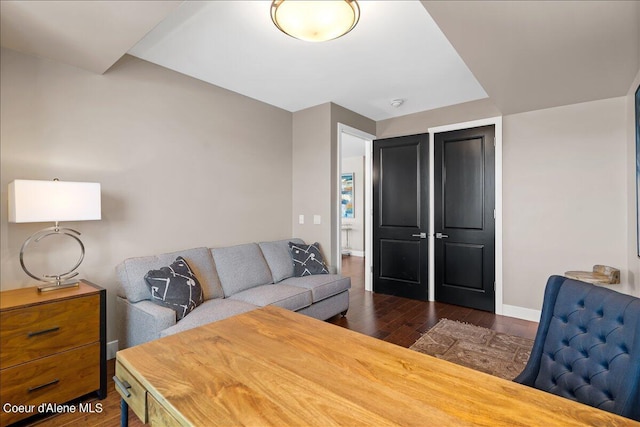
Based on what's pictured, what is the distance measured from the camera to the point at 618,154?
10.0 feet

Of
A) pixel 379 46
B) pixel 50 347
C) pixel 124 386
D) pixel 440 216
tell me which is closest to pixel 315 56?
pixel 379 46

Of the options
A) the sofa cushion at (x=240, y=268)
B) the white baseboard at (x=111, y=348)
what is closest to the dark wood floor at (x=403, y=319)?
the white baseboard at (x=111, y=348)

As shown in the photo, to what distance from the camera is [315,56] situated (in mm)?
2752

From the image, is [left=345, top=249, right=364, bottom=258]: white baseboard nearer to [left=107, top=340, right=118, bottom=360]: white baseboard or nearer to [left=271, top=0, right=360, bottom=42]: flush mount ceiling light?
[left=107, top=340, right=118, bottom=360]: white baseboard

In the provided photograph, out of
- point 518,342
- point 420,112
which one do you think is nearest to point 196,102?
point 420,112

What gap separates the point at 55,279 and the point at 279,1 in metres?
2.38

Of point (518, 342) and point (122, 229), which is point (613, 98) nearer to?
point (518, 342)

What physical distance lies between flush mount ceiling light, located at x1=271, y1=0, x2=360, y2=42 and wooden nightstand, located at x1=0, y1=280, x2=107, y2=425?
2.05m

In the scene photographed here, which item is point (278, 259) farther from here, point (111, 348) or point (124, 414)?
point (124, 414)

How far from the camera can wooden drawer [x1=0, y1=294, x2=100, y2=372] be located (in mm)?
1737

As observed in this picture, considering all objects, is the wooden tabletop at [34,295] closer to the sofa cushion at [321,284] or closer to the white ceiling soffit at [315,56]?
the sofa cushion at [321,284]

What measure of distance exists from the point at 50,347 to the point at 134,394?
4.50 feet

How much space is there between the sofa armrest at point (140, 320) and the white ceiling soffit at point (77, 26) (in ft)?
6.01

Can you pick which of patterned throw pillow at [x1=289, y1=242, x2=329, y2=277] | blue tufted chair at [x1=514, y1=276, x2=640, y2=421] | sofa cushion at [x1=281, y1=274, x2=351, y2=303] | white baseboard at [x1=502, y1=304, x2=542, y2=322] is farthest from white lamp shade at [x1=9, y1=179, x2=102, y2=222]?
white baseboard at [x1=502, y1=304, x2=542, y2=322]
